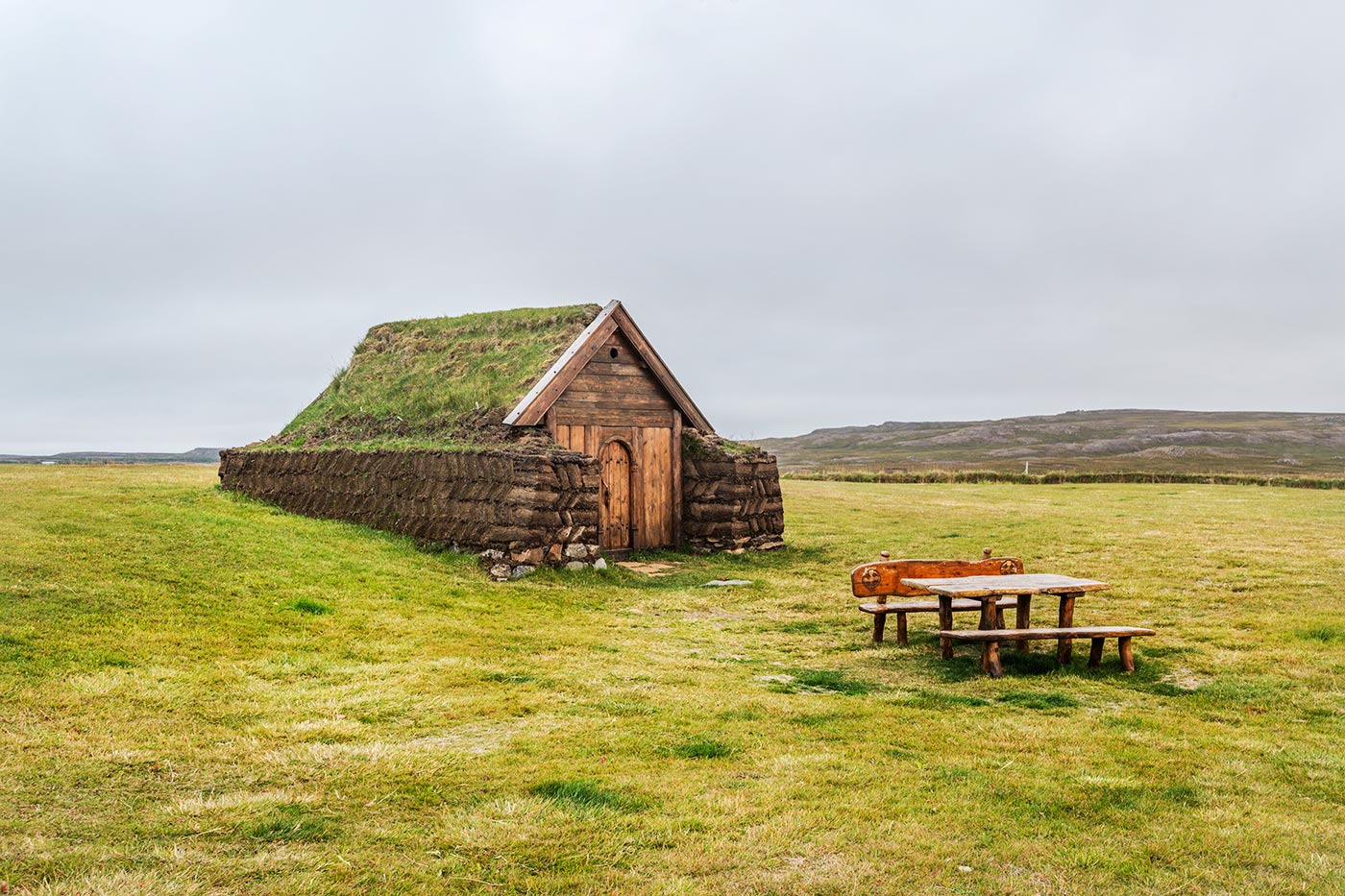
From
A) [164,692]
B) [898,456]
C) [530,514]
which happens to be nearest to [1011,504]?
[530,514]

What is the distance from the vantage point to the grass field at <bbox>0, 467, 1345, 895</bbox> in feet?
18.2

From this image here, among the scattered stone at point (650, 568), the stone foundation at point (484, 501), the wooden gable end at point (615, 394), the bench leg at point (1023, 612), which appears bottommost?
the scattered stone at point (650, 568)

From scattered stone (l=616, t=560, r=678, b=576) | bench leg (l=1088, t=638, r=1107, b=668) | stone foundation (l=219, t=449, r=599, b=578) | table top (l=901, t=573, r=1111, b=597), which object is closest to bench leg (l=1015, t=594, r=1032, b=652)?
table top (l=901, t=573, r=1111, b=597)

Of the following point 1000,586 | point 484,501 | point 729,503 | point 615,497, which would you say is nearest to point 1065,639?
point 1000,586

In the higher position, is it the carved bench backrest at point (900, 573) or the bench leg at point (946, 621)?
the carved bench backrest at point (900, 573)

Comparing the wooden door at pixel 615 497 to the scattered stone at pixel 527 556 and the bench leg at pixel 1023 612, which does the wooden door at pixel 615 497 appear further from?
the bench leg at pixel 1023 612

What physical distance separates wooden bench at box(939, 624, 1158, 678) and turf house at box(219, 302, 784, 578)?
8913 millimetres

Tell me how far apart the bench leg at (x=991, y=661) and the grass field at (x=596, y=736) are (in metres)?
0.20

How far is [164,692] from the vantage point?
8.94 metres

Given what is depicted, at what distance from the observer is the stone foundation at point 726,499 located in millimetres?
22516

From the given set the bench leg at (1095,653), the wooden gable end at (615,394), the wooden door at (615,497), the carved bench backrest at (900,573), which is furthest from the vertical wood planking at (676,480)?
the bench leg at (1095,653)

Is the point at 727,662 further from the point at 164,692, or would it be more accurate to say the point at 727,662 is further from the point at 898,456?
the point at 898,456

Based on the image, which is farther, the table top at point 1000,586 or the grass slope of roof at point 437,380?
the grass slope of roof at point 437,380

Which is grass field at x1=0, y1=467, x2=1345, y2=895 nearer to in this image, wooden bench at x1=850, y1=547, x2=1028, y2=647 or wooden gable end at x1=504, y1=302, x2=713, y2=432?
wooden bench at x1=850, y1=547, x2=1028, y2=647
